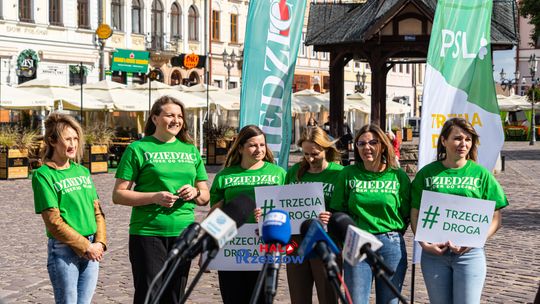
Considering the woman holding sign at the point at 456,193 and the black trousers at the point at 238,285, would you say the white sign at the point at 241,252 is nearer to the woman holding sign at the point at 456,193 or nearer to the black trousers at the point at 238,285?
the black trousers at the point at 238,285

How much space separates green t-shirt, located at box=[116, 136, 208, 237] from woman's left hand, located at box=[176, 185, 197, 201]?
0.09m

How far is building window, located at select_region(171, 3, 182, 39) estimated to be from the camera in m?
51.7

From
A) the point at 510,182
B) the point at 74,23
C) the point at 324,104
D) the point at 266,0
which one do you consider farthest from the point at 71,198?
the point at 74,23

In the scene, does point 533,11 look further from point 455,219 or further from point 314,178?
point 455,219

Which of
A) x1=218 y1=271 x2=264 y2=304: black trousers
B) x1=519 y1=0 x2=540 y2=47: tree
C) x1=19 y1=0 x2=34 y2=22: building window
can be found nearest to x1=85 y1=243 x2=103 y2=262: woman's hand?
x1=218 y1=271 x2=264 y2=304: black trousers

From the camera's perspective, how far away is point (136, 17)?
48812 millimetres

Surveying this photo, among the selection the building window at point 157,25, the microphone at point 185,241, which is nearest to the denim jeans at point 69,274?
the microphone at point 185,241

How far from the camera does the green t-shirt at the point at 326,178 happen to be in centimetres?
654

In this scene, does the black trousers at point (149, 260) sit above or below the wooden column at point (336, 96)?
below

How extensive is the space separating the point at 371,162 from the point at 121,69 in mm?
40818

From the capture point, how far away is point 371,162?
241 inches

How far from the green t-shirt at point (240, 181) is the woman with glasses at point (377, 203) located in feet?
1.66

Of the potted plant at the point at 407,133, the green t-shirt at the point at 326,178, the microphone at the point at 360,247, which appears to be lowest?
the potted plant at the point at 407,133

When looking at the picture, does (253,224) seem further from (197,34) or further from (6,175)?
(197,34)
